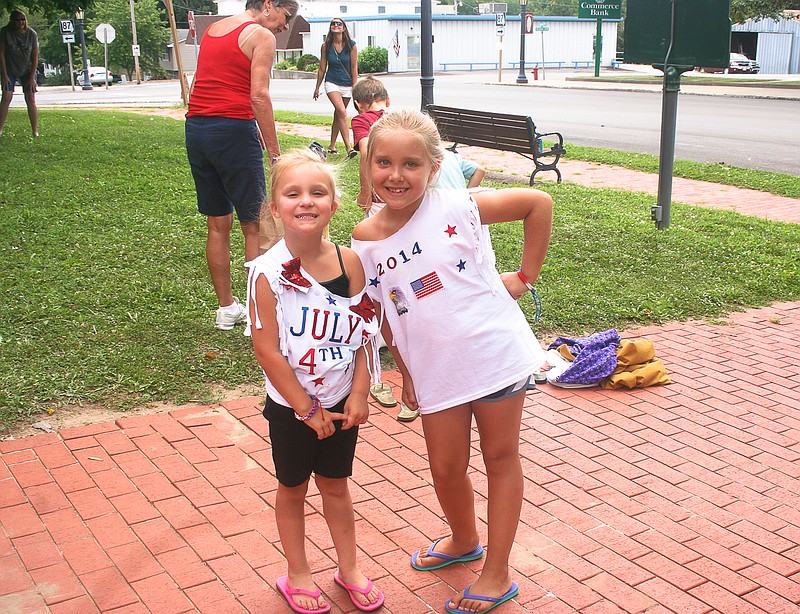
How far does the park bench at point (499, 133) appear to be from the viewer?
10914 mm

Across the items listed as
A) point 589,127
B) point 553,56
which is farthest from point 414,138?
point 553,56

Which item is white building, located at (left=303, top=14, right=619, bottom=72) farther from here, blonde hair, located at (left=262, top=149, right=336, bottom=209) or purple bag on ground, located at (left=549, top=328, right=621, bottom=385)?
blonde hair, located at (left=262, top=149, right=336, bottom=209)

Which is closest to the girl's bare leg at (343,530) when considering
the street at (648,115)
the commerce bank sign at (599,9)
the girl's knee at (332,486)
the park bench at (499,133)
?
the girl's knee at (332,486)

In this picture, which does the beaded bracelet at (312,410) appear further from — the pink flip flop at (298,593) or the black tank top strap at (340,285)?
the pink flip flop at (298,593)

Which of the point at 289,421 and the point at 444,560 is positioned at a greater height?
the point at 289,421

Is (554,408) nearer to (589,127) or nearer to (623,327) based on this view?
(623,327)

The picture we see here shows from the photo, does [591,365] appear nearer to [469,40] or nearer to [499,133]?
[499,133]

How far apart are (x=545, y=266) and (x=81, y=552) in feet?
15.1

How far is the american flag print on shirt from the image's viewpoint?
2852 millimetres

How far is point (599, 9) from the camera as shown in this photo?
4003 cm

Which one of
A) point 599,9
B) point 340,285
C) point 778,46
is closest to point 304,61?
point 599,9

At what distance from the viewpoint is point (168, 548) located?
3.42 metres

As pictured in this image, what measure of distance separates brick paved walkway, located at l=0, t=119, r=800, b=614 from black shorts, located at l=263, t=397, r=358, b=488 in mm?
486

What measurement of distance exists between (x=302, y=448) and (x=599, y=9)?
40602 millimetres
